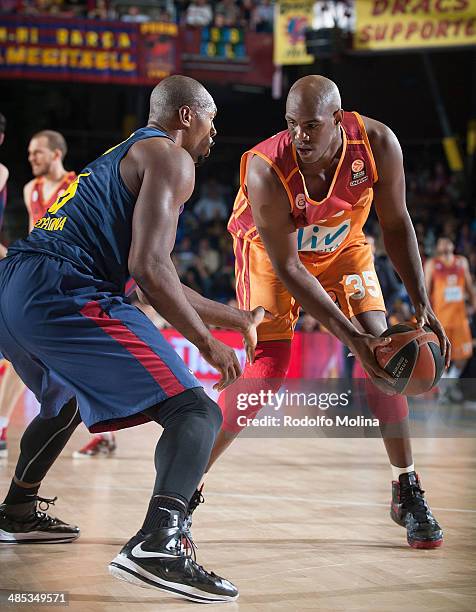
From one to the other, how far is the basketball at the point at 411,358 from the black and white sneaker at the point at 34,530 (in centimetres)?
144

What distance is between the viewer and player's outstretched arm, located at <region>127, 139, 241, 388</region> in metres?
2.88

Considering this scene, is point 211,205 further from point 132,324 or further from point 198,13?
point 132,324

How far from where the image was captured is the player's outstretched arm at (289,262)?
11.9 feet

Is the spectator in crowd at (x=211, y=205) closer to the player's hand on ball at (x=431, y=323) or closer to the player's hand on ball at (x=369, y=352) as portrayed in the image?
the player's hand on ball at (x=431, y=323)

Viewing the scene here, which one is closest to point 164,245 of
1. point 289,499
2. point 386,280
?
point 289,499

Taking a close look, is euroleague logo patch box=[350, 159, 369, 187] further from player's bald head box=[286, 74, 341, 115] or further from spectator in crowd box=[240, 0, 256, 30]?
spectator in crowd box=[240, 0, 256, 30]

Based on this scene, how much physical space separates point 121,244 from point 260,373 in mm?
1228

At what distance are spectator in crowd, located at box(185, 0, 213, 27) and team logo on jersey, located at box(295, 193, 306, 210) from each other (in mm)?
11645

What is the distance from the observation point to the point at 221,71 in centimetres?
1424

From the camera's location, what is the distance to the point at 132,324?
3.04 m

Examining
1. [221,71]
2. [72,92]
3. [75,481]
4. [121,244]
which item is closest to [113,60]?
[221,71]

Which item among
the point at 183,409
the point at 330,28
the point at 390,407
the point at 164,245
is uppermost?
the point at 330,28

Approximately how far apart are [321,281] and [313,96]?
0.95 metres

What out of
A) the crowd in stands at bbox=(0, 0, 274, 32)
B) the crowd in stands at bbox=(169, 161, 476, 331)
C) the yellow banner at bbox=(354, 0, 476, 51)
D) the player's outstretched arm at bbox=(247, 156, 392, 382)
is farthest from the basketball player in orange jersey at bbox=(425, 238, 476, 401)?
the player's outstretched arm at bbox=(247, 156, 392, 382)
